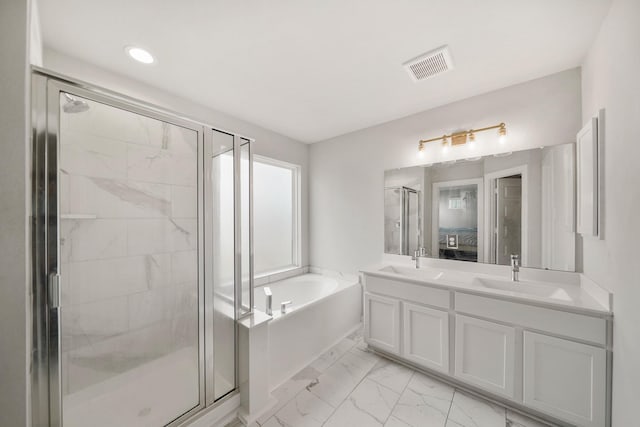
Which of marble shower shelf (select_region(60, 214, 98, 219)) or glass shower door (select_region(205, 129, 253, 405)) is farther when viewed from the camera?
glass shower door (select_region(205, 129, 253, 405))

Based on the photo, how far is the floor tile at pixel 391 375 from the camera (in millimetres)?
1802

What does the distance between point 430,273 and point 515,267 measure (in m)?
0.65

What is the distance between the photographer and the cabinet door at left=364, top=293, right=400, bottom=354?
203 cm

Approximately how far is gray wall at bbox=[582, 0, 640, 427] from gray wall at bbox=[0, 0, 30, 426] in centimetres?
249

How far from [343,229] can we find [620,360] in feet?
7.65

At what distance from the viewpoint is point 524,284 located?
1.77m

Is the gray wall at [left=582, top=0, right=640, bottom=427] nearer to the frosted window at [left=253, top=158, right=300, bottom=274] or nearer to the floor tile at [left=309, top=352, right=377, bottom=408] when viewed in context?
the floor tile at [left=309, top=352, right=377, bottom=408]

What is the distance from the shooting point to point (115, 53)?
1524 millimetres

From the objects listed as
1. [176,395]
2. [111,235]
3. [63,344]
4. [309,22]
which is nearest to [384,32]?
[309,22]

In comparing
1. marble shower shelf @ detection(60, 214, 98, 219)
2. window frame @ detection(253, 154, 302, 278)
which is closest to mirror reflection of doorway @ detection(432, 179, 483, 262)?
window frame @ detection(253, 154, 302, 278)

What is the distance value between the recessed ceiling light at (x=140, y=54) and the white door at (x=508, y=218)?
9.56 ft

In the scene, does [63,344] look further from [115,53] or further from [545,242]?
[545,242]

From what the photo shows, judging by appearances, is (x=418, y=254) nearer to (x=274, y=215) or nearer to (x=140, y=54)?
(x=274, y=215)

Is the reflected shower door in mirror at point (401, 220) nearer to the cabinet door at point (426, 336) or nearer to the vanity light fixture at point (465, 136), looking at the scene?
the vanity light fixture at point (465, 136)
